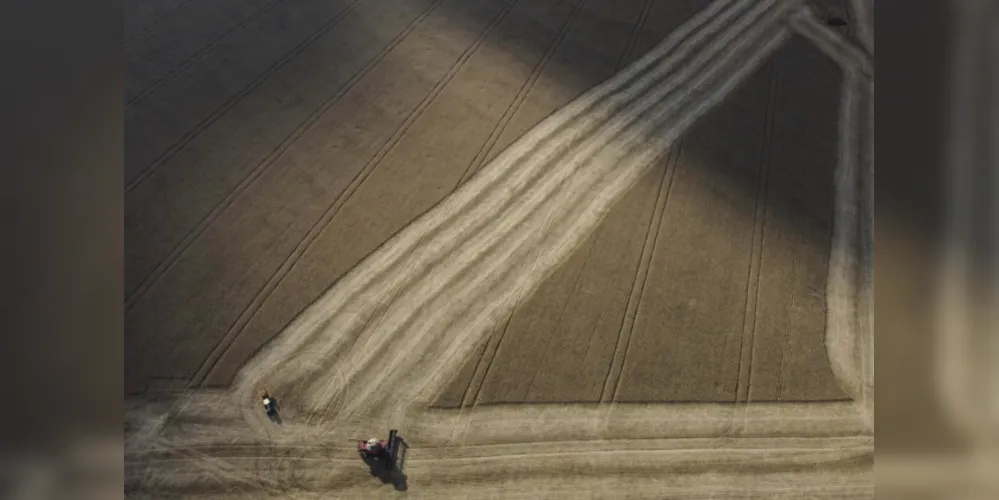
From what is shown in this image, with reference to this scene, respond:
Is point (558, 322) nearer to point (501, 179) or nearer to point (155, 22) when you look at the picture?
point (501, 179)

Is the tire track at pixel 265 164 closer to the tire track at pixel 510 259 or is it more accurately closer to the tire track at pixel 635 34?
the tire track at pixel 510 259

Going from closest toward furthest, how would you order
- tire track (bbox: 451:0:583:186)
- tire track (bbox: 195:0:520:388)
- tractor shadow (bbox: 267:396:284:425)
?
tractor shadow (bbox: 267:396:284:425) < tire track (bbox: 195:0:520:388) < tire track (bbox: 451:0:583:186)

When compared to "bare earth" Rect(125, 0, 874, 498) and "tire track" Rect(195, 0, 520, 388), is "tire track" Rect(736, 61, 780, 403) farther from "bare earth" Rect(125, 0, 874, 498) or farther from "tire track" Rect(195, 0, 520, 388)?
"tire track" Rect(195, 0, 520, 388)

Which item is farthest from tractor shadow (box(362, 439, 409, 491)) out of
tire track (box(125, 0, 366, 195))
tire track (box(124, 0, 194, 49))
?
tire track (box(124, 0, 194, 49))

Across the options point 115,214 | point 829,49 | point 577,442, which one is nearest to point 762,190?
point 829,49

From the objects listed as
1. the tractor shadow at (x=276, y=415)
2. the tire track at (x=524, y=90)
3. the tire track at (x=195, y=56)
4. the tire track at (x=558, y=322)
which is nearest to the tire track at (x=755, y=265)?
the tire track at (x=558, y=322)

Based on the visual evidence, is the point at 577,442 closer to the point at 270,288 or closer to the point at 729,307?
the point at 729,307
